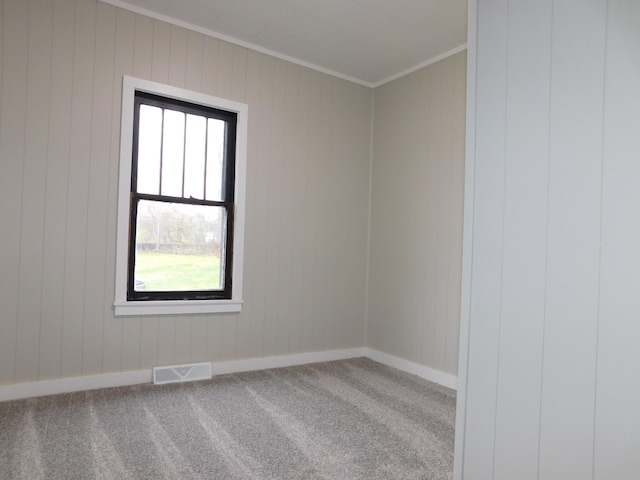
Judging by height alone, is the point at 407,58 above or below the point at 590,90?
above

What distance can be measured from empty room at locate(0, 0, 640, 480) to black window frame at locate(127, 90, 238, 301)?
0.02 m

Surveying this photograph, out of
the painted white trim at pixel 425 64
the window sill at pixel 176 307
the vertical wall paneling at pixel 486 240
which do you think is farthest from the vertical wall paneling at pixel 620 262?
the window sill at pixel 176 307

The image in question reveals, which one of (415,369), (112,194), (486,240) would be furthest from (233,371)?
(486,240)

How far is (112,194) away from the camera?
313 cm

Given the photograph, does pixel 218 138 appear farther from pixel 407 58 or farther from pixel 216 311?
pixel 407 58

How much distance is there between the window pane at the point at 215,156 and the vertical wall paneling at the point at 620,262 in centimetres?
297

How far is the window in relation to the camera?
321 cm

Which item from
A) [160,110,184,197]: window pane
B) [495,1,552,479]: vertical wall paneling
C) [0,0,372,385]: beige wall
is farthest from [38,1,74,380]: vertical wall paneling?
[495,1,552,479]: vertical wall paneling

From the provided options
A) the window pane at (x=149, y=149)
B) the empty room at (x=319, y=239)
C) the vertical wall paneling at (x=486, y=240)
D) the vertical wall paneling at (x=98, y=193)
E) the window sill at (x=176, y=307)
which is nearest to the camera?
the empty room at (x=319, y=239)

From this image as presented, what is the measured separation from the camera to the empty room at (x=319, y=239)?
4.01ft

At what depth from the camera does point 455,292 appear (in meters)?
3.52

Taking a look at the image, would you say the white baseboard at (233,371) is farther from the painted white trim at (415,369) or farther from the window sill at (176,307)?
the window sill at (176,307)

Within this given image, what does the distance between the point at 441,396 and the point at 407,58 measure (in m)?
2.84

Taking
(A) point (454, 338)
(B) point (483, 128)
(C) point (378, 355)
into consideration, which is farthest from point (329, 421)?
(B) point (483, 128)
